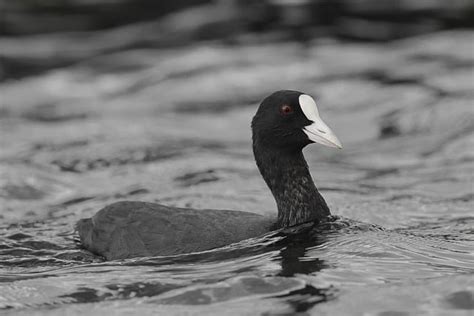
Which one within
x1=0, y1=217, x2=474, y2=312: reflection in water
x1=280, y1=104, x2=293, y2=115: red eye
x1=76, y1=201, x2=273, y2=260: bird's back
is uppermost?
x1=280, y1=104, x2=293, y2=115: red eye

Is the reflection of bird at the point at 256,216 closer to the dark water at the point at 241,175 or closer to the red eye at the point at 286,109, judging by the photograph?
the red eye at the point at 286,109

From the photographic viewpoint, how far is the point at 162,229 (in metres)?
8.66

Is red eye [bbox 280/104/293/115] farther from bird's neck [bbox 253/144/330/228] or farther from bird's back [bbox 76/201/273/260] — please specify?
bird's back [bbox 76/201/273/260]

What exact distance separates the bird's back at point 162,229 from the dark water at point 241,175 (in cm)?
14

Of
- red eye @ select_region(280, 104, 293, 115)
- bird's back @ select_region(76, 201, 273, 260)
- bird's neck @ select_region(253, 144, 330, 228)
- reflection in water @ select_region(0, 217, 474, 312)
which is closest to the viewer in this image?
reflection in water @ select_region(0, 217, 474, 312)

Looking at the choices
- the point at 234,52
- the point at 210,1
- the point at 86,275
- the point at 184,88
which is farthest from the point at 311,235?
the point at 210,1

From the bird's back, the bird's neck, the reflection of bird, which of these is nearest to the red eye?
the reflection of bird

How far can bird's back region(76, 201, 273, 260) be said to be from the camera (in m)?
8.54

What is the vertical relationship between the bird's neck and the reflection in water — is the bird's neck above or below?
above

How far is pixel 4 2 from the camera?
20516 mm

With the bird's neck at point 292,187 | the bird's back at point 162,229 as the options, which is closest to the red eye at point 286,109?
the bird's neck at point 292,187

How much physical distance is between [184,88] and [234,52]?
1.90 m

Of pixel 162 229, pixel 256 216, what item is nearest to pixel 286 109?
pixel 256 216

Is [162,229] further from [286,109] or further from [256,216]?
[286,109]
